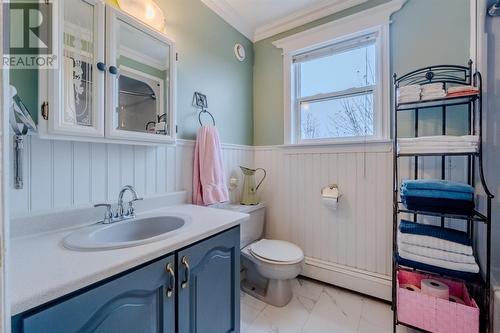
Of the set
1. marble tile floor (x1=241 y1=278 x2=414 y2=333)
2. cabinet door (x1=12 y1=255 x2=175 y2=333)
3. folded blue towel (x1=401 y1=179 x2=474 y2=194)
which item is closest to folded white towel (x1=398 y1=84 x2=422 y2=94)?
folded blue towel (x1=401 y1=179 x2=474 y2=194)

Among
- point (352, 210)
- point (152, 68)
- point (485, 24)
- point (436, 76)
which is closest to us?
point (485, 24)

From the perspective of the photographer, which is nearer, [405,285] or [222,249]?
[222,249]

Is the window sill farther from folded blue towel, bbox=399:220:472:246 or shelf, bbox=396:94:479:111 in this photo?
folded blue towel, bbox=399:220:472:246

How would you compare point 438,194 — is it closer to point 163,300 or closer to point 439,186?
point 439,186

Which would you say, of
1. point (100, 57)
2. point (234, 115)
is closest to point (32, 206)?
point (100, 57)

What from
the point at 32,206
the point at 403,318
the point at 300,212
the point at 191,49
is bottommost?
the point at 403,318

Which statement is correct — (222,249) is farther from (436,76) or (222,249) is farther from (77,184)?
(436,76)

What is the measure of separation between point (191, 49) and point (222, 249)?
1.47m

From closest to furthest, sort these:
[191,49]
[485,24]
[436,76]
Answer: [485,24]
[436,76]
[191,49]

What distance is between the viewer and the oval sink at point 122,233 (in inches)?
31.6

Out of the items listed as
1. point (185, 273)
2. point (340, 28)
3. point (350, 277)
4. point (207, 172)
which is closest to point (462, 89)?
point (340, 28)

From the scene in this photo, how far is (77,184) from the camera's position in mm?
1085

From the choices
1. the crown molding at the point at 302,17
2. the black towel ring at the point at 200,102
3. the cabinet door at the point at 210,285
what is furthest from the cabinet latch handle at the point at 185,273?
the crown molding at the point at 302,17

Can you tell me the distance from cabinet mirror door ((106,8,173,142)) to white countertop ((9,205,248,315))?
0.55 m
